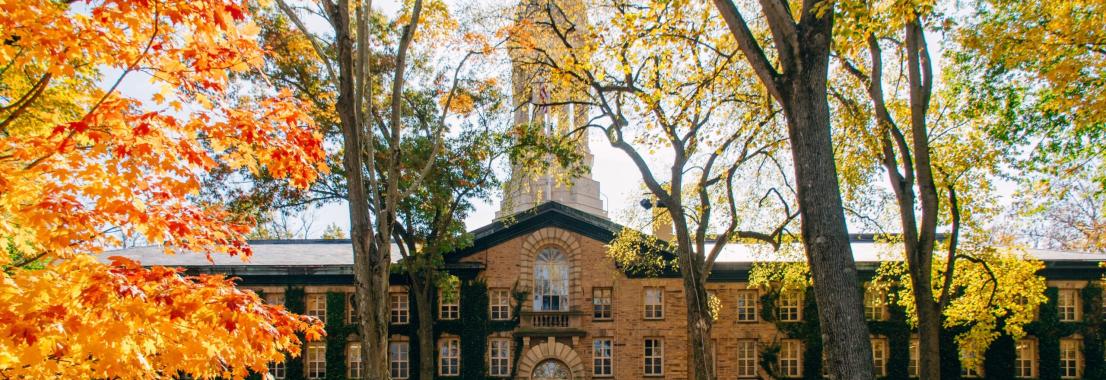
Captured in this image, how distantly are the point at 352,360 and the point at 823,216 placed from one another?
24.9 meters

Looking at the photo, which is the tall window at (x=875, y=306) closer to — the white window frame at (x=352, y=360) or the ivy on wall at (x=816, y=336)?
the ivy on wall at (x=816, y=336)

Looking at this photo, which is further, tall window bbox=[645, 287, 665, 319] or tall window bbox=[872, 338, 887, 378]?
tall window bbox=[645, 287, 665, 319]

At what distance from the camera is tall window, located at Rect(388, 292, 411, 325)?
1170 inches

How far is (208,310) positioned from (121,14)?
2.62 metres

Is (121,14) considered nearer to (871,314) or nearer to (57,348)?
(57,348)

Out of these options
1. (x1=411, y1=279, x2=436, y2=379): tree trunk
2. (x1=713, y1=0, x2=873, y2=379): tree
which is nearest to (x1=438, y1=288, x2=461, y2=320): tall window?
(x1=411, y1=279, x2=436, y2=379): tree trunk

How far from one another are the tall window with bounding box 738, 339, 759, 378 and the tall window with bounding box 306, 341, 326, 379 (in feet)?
52.7

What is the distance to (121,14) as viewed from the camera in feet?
20.5

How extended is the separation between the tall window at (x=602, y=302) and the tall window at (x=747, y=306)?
498cm

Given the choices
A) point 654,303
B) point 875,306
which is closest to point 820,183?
point 654,303

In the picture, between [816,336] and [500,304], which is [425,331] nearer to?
[500,304]

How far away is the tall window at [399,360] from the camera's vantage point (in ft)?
96.7

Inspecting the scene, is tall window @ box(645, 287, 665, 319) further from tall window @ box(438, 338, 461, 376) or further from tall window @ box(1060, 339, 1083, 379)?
tall window @ box(1060, 339, 1083, 379)

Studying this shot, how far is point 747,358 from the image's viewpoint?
29.3 metres
